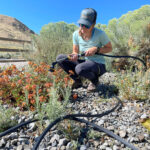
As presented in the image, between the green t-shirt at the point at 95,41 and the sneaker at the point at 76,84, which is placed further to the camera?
the sneaker at the point at 76,84

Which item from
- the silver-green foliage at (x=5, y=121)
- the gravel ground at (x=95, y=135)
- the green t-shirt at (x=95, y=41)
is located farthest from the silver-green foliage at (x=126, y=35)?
the silver-green foliage at (x=5, y=121)

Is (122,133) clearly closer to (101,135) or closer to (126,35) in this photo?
(101,135)

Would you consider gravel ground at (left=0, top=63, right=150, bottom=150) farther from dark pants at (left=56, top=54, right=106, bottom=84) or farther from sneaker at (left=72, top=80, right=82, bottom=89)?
sneaker at (left=72, top=80, right=82, bottom=89)

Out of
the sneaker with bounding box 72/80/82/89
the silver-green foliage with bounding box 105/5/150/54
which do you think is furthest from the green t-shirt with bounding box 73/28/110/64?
the silver-green foliage with bounding box 105/5/150/54

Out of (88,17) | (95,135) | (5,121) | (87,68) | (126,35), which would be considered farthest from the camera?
(126,35)

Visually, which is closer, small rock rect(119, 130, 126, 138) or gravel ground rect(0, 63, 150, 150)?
gravel ground rect(0, 63, 150, 150)

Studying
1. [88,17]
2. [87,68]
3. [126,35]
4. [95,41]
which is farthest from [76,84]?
[126,35]

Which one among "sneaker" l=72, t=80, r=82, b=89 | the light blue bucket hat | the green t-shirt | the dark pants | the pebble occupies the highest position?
the light blue bucket hat

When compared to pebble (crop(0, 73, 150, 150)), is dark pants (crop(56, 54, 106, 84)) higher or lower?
higher

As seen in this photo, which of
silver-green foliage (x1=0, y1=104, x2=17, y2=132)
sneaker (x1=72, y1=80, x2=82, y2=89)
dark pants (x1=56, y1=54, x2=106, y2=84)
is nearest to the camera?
silver-green foliage (x1=0, y1=104, x2=17, y2=132)

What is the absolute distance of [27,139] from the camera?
171 cm

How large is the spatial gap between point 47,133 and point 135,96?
4.84 ft

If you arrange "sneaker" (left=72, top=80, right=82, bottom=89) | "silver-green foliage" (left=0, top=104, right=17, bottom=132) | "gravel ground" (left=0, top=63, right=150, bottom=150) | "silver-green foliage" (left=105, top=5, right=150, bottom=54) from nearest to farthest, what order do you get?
"gravel ground" (left=0, top=63, right=150, bottom=150)
"silver-green foliage" (left=0, top=104, right=17, bottom=132)
"sneaker" (left=72, top=80, right=82, bottom=89)
"silver-green foliage" (left=105, top=5, right=150, bottom=54)

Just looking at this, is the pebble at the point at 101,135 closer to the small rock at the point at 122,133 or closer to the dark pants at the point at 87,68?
the small rock at the point at 122,133
